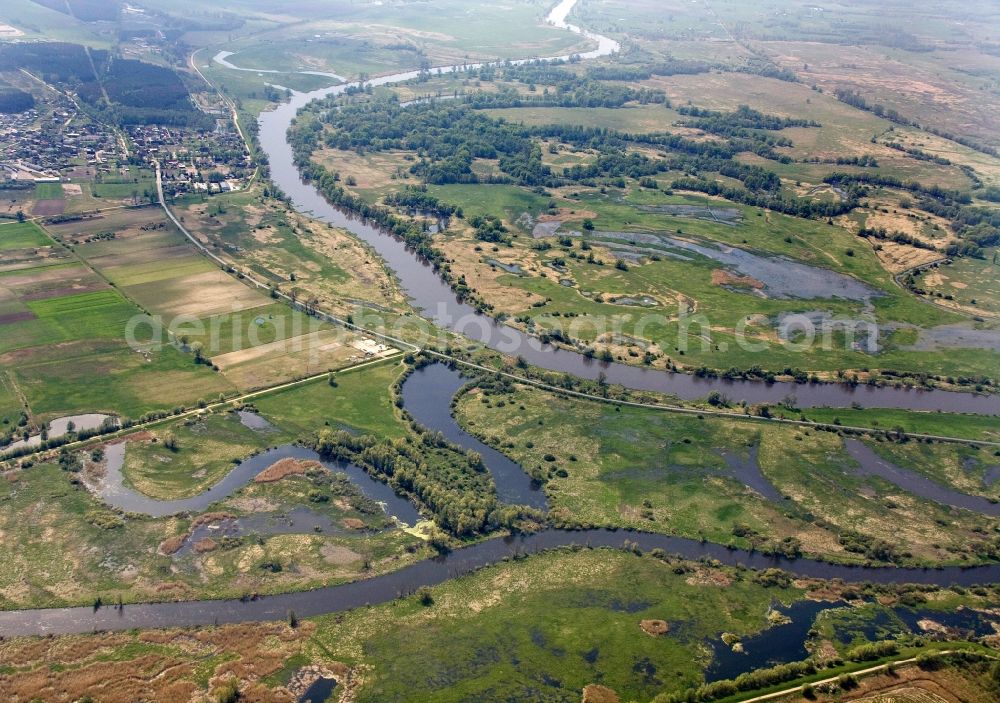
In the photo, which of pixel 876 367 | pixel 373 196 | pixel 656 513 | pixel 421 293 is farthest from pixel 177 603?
pixel 373 196

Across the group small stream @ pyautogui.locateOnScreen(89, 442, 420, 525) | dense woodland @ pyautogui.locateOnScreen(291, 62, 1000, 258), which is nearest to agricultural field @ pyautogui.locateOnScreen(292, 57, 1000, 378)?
dense woodland @ pyautogui.locateOnScreen(291, 62, 1000, 258)

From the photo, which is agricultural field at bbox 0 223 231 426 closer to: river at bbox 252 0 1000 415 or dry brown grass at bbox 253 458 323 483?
dry brown grass at bbox 253 458 323 483

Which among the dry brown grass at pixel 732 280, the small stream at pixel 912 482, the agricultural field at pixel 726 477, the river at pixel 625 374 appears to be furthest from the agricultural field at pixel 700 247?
the small stream at pixel 912 482

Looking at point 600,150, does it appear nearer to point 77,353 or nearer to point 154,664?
point 77,353

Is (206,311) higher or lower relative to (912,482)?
lower

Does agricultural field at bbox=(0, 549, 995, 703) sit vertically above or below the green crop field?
below

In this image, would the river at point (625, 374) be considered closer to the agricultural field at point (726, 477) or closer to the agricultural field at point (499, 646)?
the agricultural field at point (726, 477)

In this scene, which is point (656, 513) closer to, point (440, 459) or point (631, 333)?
point (440, 459)

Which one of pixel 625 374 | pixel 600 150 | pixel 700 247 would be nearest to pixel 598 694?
pixel 625 374

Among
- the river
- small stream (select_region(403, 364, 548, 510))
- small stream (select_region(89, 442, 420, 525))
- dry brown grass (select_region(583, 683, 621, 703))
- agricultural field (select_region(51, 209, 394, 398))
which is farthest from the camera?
agricultural field (select_region(51, 209, 394, 398))
